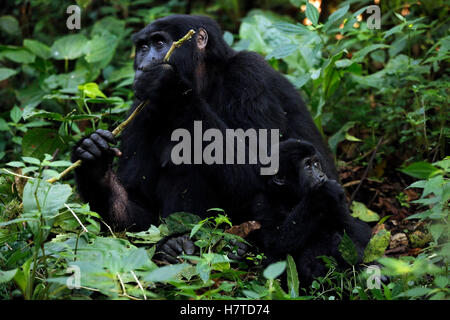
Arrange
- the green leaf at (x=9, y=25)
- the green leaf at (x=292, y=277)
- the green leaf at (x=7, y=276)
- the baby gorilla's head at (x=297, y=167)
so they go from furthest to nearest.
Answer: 1. the green leaf at (x=9, y=25)
2. the baby gorilla's head at (x=297, y=167)
3. the green leaf at (x=292, y=277)
4. the green leaf at (x=7, y=276)

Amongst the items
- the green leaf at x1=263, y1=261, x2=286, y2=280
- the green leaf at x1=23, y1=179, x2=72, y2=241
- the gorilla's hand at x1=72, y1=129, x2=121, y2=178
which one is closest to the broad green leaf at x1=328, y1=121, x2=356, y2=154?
the gorilla's hand at x1=72, y1=129, x2=121, y2=178

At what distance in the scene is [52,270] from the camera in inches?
125

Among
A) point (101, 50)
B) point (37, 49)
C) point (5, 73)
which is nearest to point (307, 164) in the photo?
point (101, 50)

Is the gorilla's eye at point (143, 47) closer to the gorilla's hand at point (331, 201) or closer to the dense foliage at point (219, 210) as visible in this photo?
the dense foliage at point (219, 210)

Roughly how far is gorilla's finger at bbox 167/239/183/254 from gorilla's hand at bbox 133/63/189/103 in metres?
1.10

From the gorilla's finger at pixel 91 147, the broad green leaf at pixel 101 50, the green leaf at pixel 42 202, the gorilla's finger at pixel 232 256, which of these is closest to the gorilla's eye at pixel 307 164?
the gorilla's finger at pixel 232 256

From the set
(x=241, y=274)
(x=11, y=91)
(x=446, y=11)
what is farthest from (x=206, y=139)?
(x=11, y=91)

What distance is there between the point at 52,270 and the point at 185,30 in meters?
2.31

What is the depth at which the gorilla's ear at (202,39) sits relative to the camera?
15.3 ft

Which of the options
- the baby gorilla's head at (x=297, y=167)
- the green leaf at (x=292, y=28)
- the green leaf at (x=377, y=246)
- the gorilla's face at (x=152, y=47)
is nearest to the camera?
the green leaf at (x=377, y=246)

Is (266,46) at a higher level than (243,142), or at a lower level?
higher

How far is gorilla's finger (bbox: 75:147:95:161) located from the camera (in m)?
4.00

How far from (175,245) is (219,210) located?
0.43m
